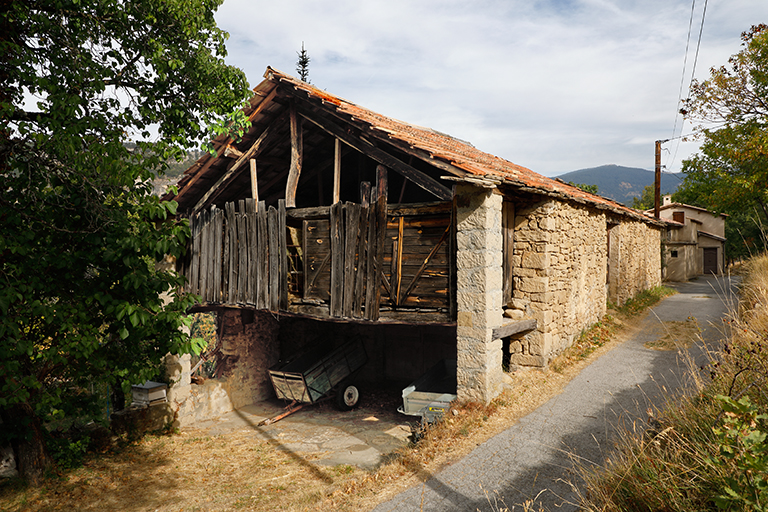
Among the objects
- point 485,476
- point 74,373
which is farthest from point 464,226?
point 74,373

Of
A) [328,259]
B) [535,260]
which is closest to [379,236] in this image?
[328,259]

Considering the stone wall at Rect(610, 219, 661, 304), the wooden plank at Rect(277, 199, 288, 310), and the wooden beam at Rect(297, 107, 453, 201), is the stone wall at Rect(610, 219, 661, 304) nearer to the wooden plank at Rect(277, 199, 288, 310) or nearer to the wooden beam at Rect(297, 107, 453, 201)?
the wooden beam at Rect(297, 107, 453, 201)

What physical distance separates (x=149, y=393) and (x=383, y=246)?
5615 mm

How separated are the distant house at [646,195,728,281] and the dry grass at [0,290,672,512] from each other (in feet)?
63.3

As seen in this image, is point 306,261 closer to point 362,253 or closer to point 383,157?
point 362,253

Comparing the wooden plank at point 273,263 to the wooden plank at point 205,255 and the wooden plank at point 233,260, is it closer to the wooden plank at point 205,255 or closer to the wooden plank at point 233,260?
the wooden plank at point 233,260

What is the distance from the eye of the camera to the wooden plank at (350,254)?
7465 mm

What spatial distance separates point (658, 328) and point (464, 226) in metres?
7.35

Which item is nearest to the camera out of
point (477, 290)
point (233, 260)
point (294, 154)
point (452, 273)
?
point (477, 290)

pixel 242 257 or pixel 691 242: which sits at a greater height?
pixel 691 242

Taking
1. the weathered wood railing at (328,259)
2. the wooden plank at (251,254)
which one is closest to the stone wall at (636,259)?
the weathered wood railing at (328,259)

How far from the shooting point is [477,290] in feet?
20.8

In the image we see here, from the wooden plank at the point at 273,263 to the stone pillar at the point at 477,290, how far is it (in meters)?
3.61

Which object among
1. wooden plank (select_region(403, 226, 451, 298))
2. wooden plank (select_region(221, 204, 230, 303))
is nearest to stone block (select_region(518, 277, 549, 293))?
wooden plank (select_region(403, 226, 451, 298))
